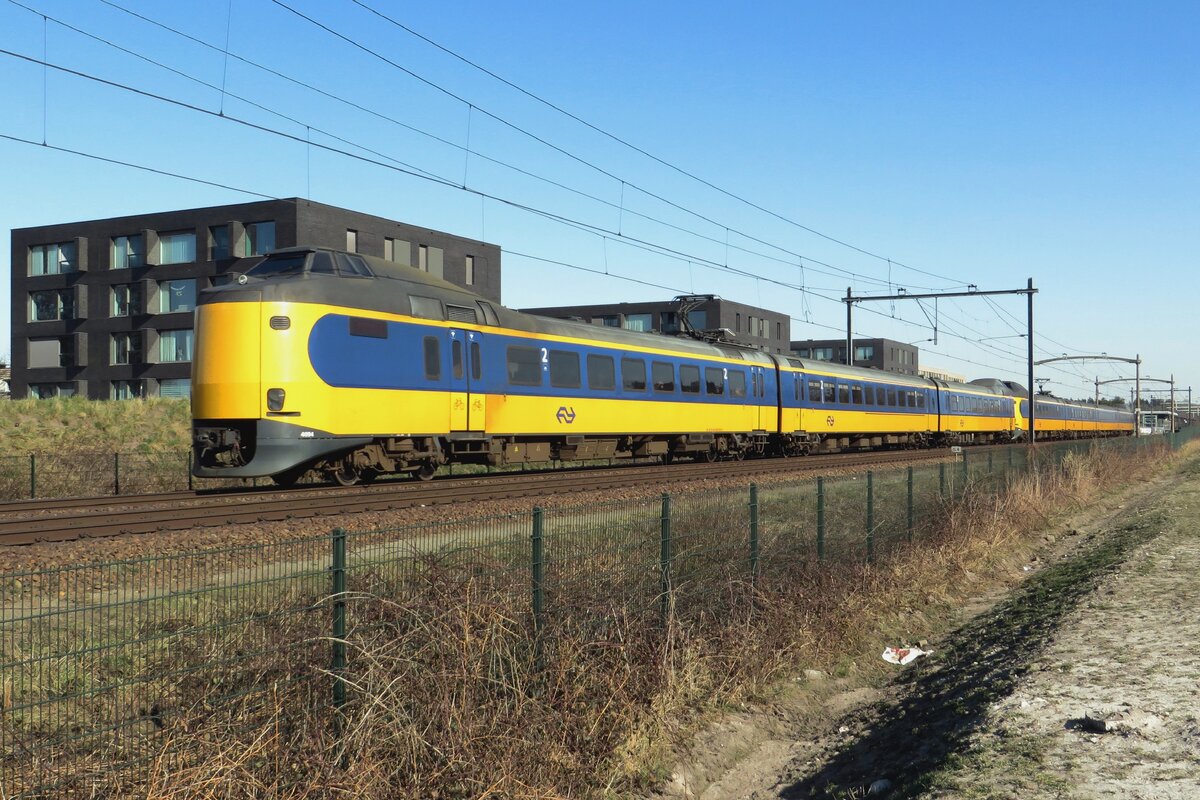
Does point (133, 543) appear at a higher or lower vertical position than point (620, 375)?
lower

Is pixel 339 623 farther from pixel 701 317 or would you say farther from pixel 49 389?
pixel 701 317

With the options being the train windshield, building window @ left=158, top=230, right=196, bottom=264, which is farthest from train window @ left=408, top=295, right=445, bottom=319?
building window @ left=158, top=230, right=196, bottom=264

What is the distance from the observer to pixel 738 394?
2925 centimetres

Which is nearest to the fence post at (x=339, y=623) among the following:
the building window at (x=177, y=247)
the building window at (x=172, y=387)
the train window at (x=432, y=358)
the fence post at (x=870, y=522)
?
the fence post at (x=870, y=522)

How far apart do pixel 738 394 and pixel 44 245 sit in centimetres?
4792

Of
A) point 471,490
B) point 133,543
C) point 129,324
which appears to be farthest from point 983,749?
point 129,324

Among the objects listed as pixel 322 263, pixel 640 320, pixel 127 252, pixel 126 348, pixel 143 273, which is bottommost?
pixel 322 263

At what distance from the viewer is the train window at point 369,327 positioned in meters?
16.6

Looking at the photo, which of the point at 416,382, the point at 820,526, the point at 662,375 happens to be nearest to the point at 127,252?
the point at 662,375

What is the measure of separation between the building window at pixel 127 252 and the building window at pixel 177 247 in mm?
1000

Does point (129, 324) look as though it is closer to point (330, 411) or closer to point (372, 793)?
point (330, 411)

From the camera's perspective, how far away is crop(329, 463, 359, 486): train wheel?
17.8m

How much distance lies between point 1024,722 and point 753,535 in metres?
3.49

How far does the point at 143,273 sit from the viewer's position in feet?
179
